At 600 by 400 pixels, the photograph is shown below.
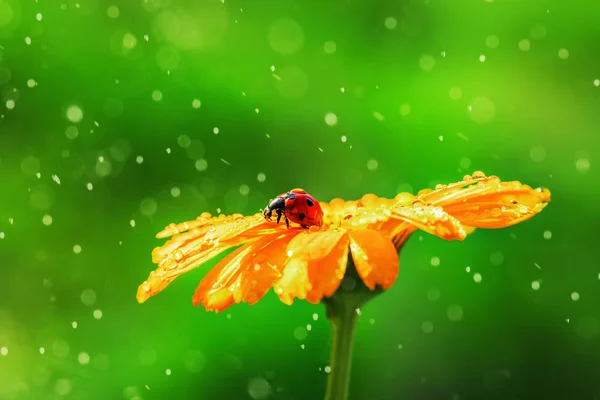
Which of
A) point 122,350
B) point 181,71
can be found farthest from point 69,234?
point 181,71

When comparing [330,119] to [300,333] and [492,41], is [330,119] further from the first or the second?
[300,333]

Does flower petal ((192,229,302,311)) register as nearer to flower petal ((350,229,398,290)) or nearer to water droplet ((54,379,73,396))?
flower petal ((350,229,398,290))

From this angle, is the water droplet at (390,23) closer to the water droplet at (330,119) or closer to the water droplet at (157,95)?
the water droplet at (330,119)

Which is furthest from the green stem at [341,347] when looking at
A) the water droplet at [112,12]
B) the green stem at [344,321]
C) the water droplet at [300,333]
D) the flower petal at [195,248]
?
the water droplet at [112,12]

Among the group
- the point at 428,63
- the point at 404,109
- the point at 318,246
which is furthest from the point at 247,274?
the point at 428,63

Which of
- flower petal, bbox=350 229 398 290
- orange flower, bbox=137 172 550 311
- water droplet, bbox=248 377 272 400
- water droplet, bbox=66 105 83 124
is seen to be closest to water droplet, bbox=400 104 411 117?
water droplet, bbox=248 377 272 400

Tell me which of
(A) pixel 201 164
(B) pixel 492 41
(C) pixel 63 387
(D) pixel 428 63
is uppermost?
(B) pixel 492 41

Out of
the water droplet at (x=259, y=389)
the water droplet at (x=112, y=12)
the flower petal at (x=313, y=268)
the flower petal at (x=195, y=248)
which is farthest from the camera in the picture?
the water droplet at (x=112, y=12)
